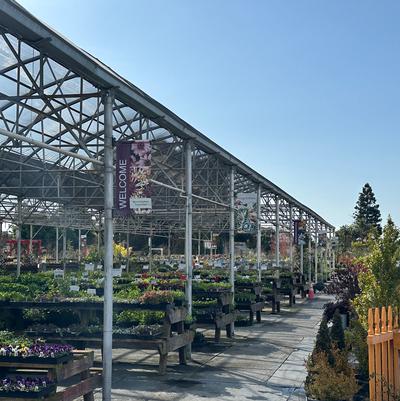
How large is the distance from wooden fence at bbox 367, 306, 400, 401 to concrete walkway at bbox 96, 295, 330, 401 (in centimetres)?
200

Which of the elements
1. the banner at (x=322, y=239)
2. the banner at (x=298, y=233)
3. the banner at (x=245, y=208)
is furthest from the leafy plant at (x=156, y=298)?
the banner at (x=322, y=239)

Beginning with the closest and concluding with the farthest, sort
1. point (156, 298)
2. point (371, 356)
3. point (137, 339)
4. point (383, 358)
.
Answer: point (371, 356) → point (383, 358) → point (137, 339) → point (156, 298)

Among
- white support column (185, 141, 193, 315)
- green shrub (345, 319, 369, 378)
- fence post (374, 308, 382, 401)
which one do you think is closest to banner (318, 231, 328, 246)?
white support column (185, 141, 193, 315)

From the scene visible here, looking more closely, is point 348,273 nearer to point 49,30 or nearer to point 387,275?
point 387,275

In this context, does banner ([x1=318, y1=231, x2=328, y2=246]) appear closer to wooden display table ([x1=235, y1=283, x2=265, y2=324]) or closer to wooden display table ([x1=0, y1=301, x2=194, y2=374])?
wooden display table ([x1=235, y1=283, x2=265, y2=324])

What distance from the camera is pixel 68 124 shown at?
8125 mm

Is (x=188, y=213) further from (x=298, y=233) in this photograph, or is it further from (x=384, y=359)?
(x=298, y=233)

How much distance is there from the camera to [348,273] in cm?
1311

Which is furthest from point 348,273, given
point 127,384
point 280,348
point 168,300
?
point 127,384

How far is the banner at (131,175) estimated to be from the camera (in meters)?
8.34

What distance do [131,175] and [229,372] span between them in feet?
14.0

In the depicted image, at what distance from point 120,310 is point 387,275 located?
17.0 feet

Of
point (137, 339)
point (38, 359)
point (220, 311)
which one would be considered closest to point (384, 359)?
point (38, 359)

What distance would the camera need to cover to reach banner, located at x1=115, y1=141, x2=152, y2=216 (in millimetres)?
8336
